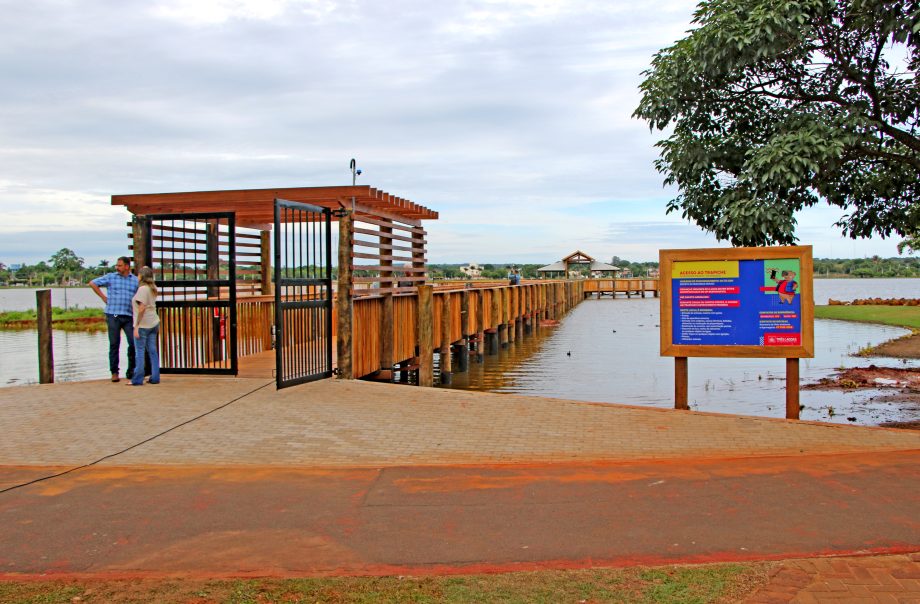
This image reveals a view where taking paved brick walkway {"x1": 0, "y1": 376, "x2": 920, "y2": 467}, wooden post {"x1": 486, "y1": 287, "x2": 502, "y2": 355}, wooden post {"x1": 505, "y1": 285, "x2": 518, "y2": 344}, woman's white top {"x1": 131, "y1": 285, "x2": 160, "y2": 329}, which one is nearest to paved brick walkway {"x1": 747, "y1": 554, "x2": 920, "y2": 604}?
paved brick walkway {"x1": 0, "y1": 376, "x2": 920, "y2": 467}

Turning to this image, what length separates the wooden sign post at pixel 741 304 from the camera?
353 inches

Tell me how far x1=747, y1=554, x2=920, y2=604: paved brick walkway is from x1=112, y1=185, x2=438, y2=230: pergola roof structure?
7.88 metres

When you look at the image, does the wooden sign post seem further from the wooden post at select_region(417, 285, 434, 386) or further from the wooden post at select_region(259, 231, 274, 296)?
the wooden post at select_region(259, 231, 274, 296)

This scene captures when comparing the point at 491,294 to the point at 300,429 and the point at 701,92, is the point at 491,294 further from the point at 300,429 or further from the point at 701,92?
the point at 300,429

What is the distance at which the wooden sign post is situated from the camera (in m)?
8.97

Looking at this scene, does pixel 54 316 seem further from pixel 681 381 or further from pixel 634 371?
pixel 681 381

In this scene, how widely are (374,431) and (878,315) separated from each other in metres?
33.3

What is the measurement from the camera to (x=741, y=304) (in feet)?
29.9

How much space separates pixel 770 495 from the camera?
5.45 m

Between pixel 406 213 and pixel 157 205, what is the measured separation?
159 inches

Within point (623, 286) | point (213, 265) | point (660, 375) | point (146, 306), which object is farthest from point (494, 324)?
point (623, 286)

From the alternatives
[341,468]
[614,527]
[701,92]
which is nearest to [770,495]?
[614,527]

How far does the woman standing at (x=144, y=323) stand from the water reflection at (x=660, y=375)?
7251mm

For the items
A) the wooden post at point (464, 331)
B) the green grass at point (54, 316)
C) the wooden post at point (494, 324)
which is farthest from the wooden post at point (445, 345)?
the green grass at point (54, 316)
